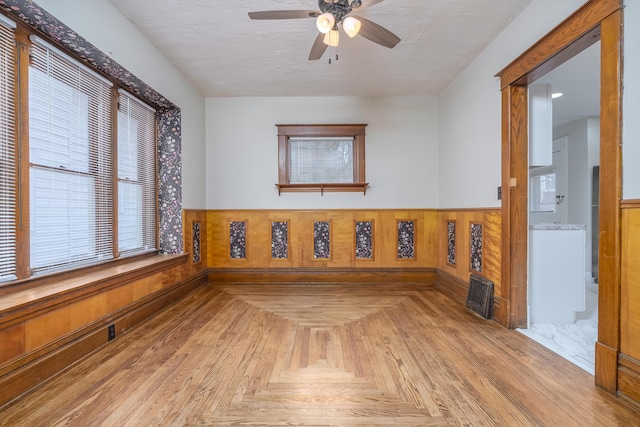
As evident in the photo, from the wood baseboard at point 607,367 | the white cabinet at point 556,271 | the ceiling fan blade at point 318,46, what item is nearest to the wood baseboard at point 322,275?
the white cabinet at point 556,271

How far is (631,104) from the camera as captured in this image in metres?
1.53

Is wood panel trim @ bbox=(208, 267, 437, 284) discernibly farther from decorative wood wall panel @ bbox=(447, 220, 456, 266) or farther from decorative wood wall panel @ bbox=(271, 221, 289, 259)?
decorative wood wall panel @ bbox=(447, 220, 456, 266)

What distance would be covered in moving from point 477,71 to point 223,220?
3.70m

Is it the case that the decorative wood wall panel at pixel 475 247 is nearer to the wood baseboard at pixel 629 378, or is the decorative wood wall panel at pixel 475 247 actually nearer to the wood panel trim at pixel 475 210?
the wood panel trim at pixel 475 210

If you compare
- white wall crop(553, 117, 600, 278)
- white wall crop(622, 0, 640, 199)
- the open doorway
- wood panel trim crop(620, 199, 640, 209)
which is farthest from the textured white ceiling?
white wall crop(553, 117, 600, 278)

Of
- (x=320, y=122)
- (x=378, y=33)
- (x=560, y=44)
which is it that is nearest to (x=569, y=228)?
(x=560, y=44)

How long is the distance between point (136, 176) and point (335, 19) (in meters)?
2.56

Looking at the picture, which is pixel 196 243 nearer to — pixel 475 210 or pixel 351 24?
pixel 351 24

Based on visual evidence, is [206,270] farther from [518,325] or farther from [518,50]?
[518,50]

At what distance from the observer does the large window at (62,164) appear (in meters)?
1.83

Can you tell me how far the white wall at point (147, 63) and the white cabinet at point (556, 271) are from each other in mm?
3822

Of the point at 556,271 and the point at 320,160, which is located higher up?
the point at 320,160

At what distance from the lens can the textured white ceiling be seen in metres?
2.32

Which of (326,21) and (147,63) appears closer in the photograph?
(326,21)
